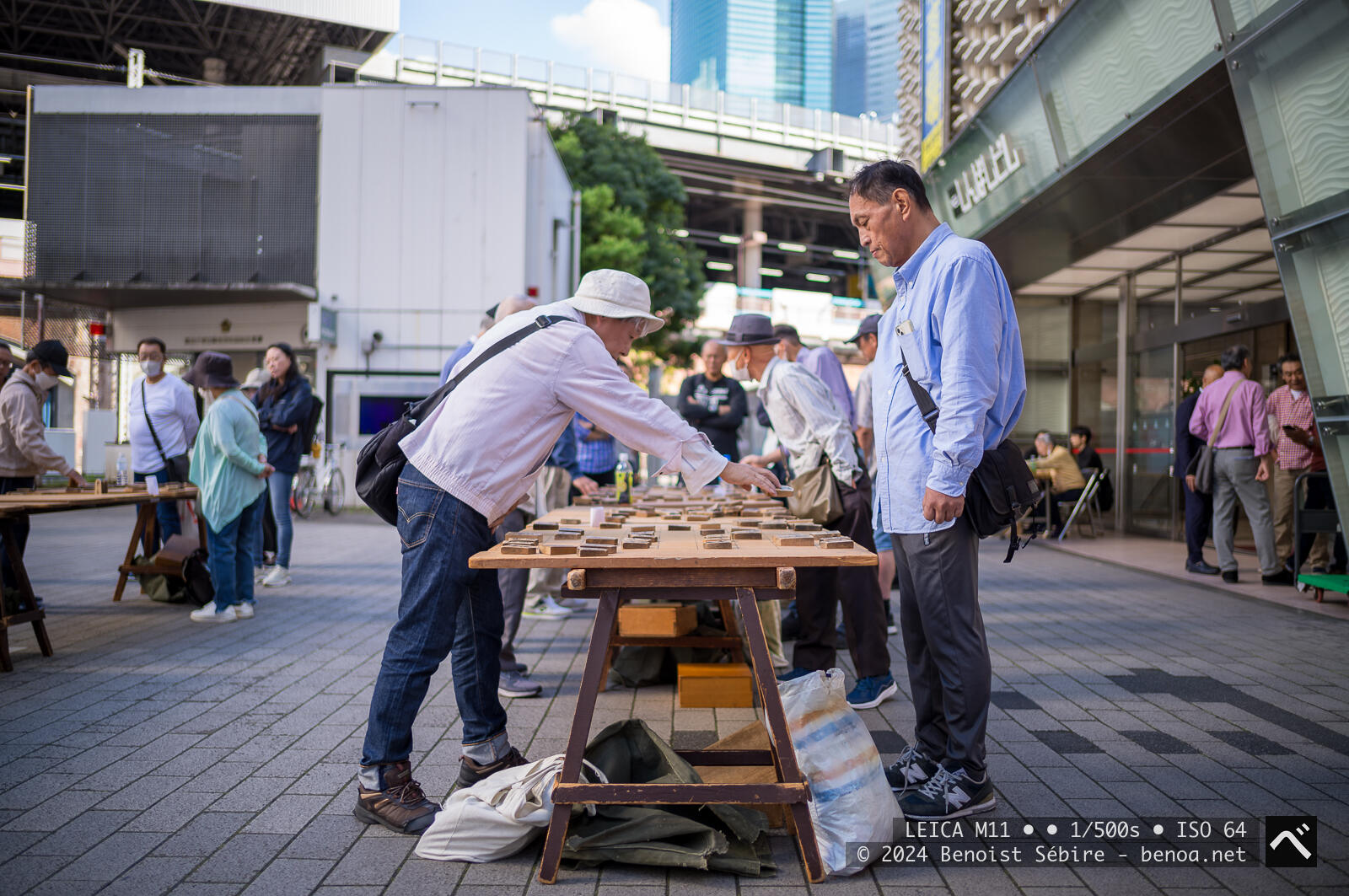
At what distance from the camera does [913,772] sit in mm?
3582

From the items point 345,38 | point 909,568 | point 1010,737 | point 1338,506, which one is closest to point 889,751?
point 1010,737

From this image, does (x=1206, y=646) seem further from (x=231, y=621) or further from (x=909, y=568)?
(x=231, y=621)

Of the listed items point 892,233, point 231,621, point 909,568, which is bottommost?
point 231,621

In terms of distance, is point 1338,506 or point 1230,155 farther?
point 1230,155

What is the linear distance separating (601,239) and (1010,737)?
24505 mm

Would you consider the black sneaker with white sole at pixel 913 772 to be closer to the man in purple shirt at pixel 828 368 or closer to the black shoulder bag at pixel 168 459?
the man in purple shirt at pixel 828 368

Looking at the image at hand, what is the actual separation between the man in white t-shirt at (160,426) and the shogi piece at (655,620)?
4.79m

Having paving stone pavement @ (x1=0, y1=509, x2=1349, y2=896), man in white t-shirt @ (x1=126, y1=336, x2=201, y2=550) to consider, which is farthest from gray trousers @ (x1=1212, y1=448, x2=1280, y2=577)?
man in white t-shirt @ (x1=126, y1=336, x2=201, y2=550)

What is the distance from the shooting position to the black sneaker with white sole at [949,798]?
329 centimetres

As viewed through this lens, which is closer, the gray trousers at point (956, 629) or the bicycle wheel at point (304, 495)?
the gray trousers at point (956, 629)

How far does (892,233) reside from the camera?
139 inches

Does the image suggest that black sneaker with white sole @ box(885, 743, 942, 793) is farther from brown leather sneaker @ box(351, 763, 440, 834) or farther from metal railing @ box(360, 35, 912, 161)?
metal railing @ box(360, 35, 912, 161)

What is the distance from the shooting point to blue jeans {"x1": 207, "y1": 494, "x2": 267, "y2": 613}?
272 inches

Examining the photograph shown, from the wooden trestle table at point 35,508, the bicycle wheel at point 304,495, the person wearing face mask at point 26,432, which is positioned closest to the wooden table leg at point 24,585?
the wooden trestle table at point 35,508
